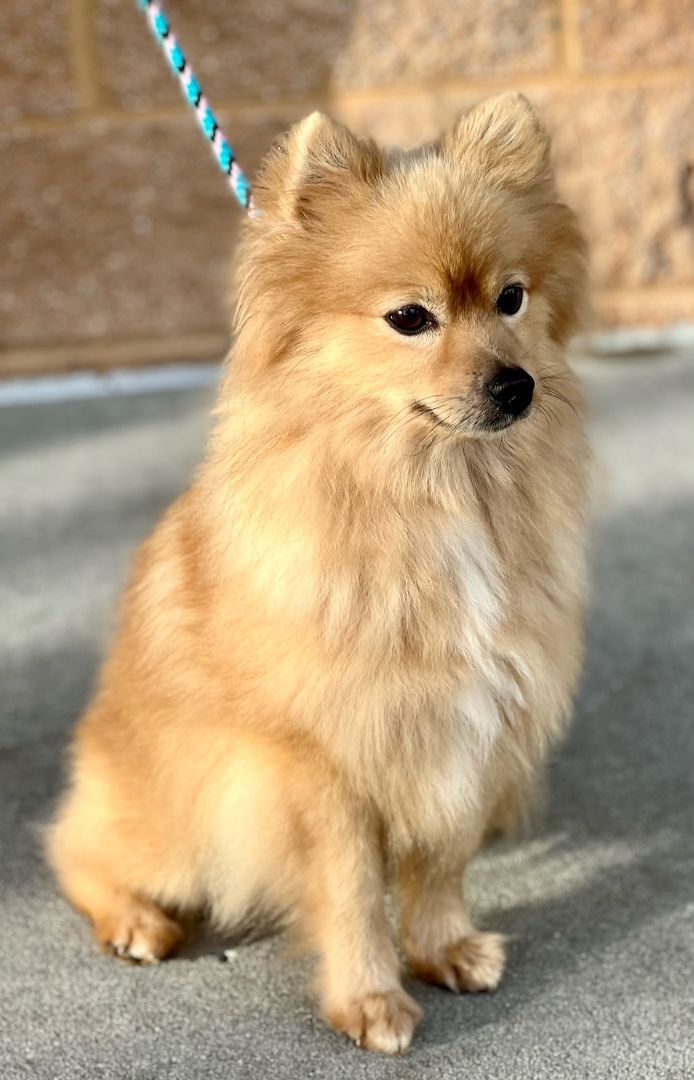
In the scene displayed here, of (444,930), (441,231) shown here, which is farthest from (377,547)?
(444,930)

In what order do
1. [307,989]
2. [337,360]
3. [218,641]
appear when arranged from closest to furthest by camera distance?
1. [337,360]
2. [218,641]
3. [307,989]

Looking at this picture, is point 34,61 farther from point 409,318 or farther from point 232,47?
point 409,318

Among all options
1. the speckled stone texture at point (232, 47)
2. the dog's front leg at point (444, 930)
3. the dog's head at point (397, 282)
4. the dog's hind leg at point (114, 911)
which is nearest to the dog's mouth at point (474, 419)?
the dog's head at point (397, 282)

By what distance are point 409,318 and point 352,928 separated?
1.01m

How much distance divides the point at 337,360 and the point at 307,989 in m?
1.12

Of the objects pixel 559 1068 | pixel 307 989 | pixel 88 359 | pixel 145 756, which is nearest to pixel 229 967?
pixel 307 989

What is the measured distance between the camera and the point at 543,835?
259 cm

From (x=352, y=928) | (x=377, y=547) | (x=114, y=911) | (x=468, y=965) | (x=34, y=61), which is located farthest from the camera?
(x=34, y=61)

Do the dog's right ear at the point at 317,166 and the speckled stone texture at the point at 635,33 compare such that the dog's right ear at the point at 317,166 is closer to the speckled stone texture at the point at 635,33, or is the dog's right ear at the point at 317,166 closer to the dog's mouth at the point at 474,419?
the dog's mouth at the point at 474,419

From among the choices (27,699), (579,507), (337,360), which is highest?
(337,360)

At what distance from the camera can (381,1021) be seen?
2.03 metres

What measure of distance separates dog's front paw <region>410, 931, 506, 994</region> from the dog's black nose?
97cm

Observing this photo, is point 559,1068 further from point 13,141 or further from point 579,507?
point 13,141

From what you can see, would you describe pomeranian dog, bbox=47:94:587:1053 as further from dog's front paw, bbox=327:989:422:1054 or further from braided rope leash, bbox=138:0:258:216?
braided rope leash, bbox=138:0:258:216
